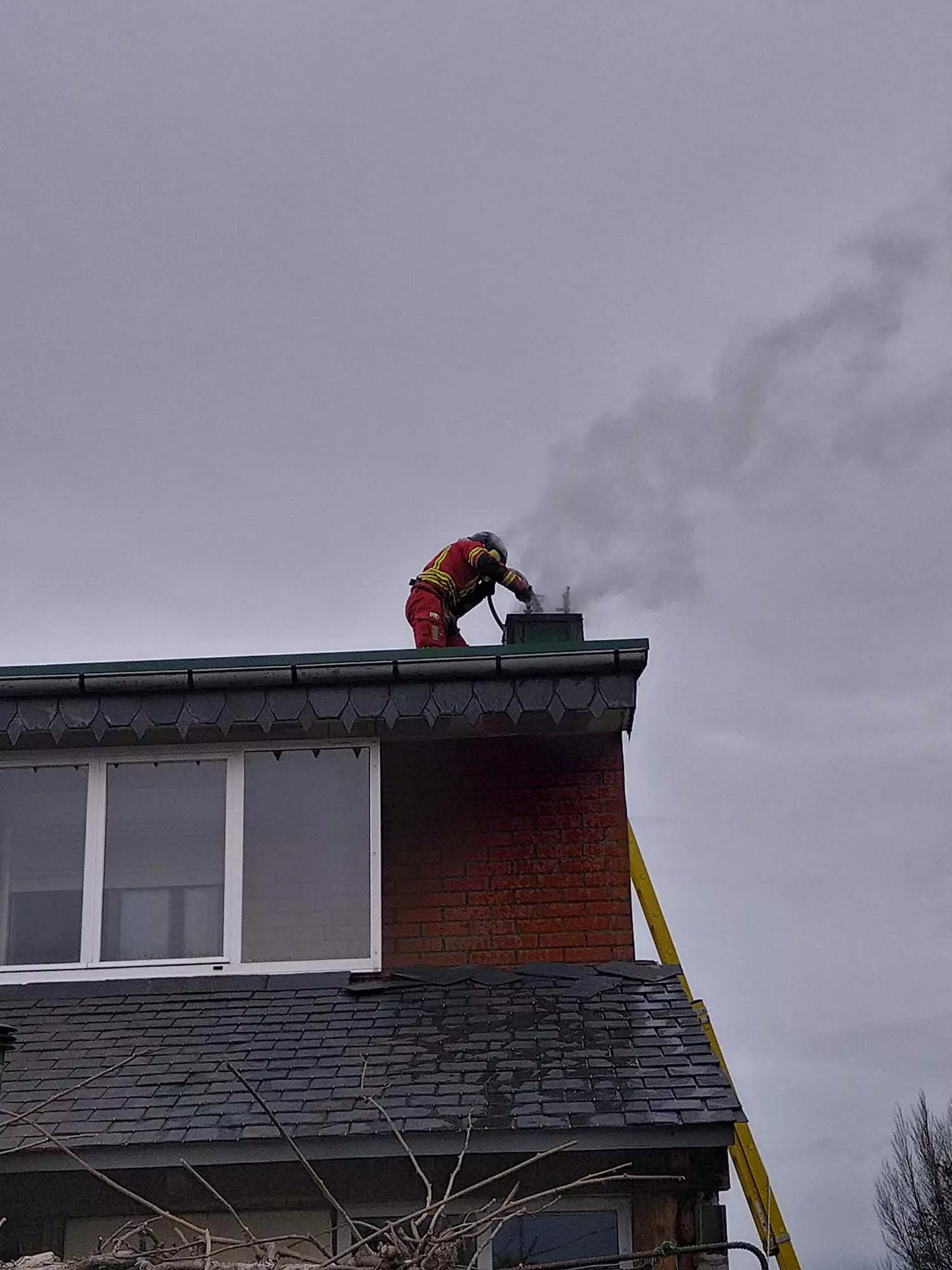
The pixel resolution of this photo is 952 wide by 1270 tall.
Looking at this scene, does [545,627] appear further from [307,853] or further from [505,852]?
[307,853]

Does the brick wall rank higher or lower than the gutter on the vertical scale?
lower

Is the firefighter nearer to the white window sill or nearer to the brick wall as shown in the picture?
the brick wall

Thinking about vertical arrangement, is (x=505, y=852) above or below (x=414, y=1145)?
above

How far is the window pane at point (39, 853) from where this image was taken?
9406 mm

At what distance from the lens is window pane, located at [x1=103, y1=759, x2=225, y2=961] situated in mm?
9281

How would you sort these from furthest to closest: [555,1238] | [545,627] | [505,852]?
[545,627], [505,852], [555,1238]

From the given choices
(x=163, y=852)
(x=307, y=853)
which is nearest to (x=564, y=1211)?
(x=307, y=853)

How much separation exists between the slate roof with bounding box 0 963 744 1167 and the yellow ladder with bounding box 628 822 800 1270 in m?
1.32

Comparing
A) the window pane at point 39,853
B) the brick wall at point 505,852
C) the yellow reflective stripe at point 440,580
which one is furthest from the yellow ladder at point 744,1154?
the window pane at point 39,853

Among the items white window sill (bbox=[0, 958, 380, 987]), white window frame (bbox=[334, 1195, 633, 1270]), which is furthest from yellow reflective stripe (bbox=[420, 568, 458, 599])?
white window frame (bbox=[334, 1195, 633, 1270])

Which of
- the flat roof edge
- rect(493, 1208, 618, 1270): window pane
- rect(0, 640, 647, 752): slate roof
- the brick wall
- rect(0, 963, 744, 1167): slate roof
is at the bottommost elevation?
rect(493, 1208, 618, 1270): window pane

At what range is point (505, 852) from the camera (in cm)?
930

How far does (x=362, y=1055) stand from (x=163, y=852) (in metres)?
2.21

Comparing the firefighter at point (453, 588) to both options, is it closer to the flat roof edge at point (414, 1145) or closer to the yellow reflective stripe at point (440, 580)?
the yellow reflective stripe at point (440, 580)
